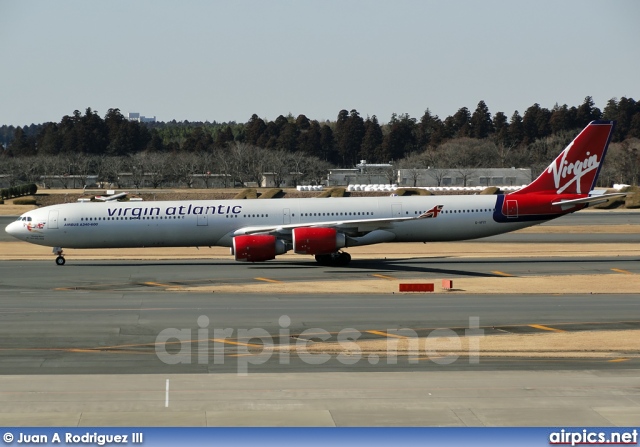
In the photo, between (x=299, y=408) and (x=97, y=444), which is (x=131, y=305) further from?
(x=97, y=444)

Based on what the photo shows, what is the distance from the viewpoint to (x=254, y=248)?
4428cm

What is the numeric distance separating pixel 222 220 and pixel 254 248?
12.3 ft

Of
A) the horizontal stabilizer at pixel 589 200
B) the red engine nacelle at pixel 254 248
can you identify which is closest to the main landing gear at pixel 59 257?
the red engine nacelle at pixel 254 248

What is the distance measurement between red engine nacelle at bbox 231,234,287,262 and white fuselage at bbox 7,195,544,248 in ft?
8.48

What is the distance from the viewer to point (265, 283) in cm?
3916

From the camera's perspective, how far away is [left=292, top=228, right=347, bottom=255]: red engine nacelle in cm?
4447

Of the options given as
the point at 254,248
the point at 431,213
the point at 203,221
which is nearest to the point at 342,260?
the point at 254,248

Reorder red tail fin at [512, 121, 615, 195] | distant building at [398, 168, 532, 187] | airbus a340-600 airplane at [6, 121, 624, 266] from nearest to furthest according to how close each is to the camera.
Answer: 1. airbus a340-600 airplane at [6, 121, 624, 266]
2. red tail fin at [512, 121, 615, 195]
3. distant building at [398, 168, 532, 187]

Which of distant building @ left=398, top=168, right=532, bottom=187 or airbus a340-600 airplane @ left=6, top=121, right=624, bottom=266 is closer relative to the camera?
airbus a340-600 airplane @ left=6, top=121, right=624, bottom=266

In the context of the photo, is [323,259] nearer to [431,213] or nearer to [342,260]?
[342,260]

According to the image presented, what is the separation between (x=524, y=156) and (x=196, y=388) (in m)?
186

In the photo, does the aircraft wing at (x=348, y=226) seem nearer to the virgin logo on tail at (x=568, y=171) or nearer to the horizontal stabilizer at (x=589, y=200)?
the horizontal stabilizer at (x=589, y=200)

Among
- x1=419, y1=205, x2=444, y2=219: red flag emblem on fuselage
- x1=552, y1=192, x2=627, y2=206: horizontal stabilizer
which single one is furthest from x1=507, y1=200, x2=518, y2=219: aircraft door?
x1=419, y1=205, x2=444, y2=219: red flag emblem on fuselage

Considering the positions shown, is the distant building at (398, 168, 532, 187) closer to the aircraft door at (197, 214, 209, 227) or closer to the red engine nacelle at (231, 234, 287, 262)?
the aircraft door at (197, 214, 209, 227)
